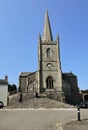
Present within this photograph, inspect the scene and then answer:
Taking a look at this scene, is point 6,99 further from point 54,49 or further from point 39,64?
point 54,49

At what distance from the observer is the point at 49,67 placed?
180ft

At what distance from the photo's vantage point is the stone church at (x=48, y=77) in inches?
2030

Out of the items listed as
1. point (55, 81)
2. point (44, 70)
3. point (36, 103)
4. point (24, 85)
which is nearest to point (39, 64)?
point (44, 70)

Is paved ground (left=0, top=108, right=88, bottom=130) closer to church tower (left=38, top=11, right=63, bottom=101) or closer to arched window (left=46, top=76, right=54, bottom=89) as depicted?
church tower (left=38, top=11, right=63, bottom=101)

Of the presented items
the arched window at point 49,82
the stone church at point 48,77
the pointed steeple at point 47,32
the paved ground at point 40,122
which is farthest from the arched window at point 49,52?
the paved ground at point 40,122

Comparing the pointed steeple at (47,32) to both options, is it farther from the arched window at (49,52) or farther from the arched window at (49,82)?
the arched window at (49,82)

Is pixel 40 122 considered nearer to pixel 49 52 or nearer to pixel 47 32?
pixel 49 52

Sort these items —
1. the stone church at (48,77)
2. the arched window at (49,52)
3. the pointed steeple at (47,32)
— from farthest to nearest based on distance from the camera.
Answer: the pointed steeple at (47,32), the arched window at (49,52), the stone church at (48,77)

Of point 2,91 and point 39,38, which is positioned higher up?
point 39,38

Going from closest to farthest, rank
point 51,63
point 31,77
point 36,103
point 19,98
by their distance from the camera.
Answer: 1. point 36,103
2. point 19,98
3. point 51,63
4. point 31,77

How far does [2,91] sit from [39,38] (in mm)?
19569

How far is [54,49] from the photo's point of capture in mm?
57125

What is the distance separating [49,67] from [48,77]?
123 inches

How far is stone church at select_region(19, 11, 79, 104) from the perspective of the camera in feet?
169
